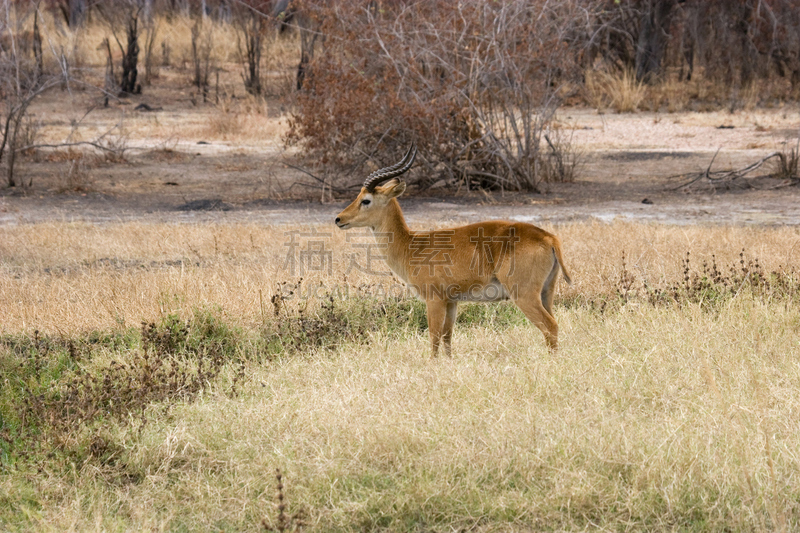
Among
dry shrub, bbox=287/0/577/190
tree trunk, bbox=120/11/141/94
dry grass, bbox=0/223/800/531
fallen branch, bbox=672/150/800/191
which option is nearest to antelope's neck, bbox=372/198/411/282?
dry grass, bbox=0/223/800/531

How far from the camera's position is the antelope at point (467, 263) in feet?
18.6

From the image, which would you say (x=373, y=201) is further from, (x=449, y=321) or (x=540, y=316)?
(x=540, y=316)

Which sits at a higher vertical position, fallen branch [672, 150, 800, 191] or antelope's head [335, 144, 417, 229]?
antelope's head [335, 144, 417, 229]

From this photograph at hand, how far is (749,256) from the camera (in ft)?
27.7

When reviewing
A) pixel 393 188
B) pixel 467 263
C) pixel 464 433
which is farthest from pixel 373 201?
pixel 464 433

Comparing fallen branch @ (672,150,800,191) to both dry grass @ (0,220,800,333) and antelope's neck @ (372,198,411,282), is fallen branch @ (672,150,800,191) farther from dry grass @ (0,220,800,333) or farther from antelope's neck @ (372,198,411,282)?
antelope's neck @ (372,198,411,282)

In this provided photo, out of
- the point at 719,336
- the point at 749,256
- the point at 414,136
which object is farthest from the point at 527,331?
the point at 414,136

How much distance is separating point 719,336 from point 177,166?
1224 cm

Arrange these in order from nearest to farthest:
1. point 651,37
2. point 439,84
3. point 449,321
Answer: point 449,321, point 439,84, point 651,37

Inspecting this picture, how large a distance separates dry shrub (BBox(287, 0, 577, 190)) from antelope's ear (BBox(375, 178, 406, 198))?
608cm

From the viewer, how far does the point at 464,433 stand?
4.52 metres

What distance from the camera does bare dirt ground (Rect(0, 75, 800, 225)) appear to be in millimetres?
11953

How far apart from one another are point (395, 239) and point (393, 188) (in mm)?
363

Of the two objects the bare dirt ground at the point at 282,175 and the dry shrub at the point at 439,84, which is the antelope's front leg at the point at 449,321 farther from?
the dry shrub at the point at 439,84
